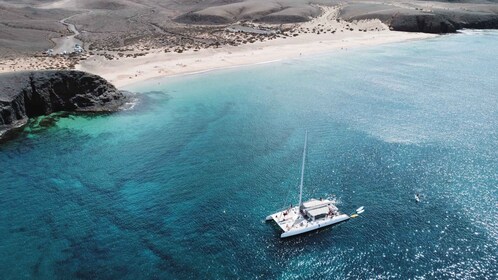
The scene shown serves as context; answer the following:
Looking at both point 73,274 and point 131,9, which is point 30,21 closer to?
point 131,9

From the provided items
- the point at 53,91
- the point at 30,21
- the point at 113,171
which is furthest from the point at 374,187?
the point at 30,21

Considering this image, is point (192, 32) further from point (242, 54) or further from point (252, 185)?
point (252, 185)

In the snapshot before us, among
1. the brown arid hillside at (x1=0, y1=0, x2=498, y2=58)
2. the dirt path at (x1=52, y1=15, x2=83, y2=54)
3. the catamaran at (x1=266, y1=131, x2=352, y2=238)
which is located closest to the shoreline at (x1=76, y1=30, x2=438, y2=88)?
the brown arid hillside at (x1=0, y1=0, x2=498, y2=58)

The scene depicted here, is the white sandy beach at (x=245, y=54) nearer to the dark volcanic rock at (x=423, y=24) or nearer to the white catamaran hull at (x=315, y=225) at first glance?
the dark volcanic rock at (x=423, y=24)

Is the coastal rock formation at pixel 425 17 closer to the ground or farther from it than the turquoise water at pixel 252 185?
farther from it

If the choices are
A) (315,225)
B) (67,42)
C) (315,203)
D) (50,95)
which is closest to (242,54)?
(67,42)

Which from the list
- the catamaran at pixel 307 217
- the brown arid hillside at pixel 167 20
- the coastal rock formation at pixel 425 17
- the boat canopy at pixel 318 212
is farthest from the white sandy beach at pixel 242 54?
the boat canopy at pixel 318 212
